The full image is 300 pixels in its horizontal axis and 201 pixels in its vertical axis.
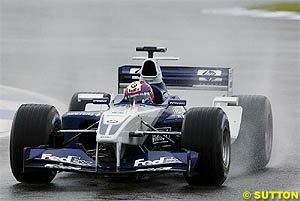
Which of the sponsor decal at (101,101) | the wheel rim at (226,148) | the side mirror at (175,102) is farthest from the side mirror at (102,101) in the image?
the wheel rim at (226,148)

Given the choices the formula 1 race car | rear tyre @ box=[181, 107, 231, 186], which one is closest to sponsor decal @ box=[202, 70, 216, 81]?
the formula 1 race car

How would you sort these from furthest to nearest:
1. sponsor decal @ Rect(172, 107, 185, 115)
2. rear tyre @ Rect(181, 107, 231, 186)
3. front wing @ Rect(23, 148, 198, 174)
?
1. sponsor decal @ Rect(172, 107, 185, 115)
2. rear tyre @ Rect(181, 107, 231, 186)
3. front wing @ Rect(23, 148, 198, 174)

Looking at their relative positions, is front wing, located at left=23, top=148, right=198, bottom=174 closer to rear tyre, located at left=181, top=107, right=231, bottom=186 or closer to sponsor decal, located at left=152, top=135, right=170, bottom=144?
rear tyre, located at left=181, top=107, right=231, bottom=186

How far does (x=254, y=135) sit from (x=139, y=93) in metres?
1.68

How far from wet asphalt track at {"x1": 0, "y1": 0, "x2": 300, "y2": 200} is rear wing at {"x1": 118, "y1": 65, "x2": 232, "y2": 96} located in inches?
42.4

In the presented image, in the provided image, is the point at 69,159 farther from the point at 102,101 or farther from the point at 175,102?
the point at 175,102

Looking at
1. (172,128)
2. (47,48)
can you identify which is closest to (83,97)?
(172,128)

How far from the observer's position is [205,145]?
38.2 ft

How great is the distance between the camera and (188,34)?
31859 mm

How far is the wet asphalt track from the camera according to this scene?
38.7ft

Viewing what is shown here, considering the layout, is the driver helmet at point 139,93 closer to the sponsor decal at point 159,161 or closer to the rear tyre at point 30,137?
the rear tyre at point 30,137

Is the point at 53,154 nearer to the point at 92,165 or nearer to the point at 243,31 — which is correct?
the point at 92,165

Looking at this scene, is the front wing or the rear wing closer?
the front wing

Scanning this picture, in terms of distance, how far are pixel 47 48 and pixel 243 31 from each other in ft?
23.9
